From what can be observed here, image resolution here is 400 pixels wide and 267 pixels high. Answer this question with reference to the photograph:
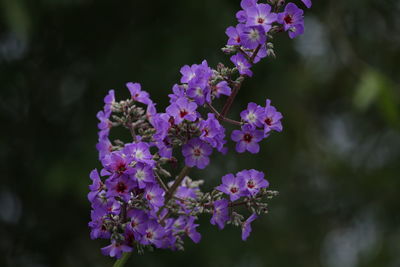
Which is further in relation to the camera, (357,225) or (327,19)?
(357,225)

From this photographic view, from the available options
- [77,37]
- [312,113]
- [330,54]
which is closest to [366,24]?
[330,54]

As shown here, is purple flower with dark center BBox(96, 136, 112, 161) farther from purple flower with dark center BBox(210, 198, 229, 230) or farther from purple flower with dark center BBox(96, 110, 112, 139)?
purple flower with dark center BBox(210, 198, 229, 230)

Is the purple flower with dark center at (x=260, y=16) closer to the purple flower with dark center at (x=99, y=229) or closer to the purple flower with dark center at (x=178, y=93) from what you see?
the purple flower with dark center at (x=178, y=93)

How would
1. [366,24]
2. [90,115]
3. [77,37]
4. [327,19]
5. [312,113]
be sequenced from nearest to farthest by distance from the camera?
[90,115] → [77,37] → [327,19] → [366,24] → [312,113]

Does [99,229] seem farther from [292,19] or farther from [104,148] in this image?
[292,19]

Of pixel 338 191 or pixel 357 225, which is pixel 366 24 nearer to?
pixel 338 191

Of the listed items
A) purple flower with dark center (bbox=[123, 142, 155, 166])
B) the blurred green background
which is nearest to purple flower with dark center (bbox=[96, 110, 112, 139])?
purple flower with dark center (bbox=[123, 142, 155, 166])
